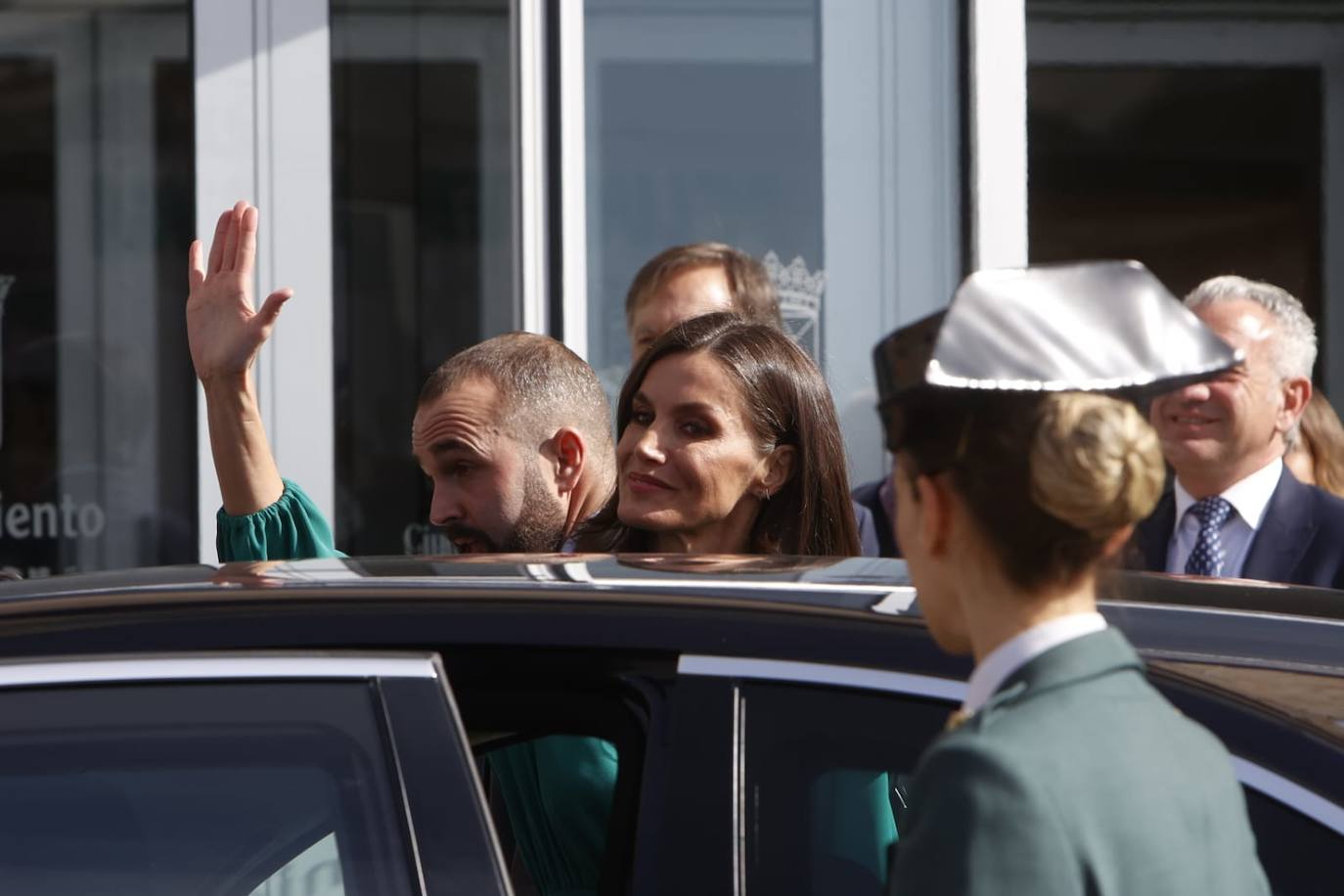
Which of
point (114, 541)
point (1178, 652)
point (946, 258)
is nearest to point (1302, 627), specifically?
point (1178, 652)

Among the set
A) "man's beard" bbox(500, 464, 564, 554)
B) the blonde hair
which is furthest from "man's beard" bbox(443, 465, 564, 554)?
the blonde hair

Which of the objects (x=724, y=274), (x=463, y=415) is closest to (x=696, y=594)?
(x=463, y=415)

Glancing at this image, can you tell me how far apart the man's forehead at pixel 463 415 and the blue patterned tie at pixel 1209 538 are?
1.65 m

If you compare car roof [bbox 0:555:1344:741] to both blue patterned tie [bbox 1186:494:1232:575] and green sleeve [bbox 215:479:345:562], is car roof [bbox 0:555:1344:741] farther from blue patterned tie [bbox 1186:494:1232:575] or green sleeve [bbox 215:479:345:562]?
Answer: blue patterned tie [bbox 1186:494:1232:575]

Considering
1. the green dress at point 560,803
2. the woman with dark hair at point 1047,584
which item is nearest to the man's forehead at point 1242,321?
the green dress at point 560,803

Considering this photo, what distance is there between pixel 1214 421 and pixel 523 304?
2402mm

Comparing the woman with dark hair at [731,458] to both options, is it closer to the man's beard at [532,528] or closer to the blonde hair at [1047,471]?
the man's beard at [532,528]

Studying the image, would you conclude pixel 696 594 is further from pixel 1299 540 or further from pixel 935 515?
pixel 1299 540

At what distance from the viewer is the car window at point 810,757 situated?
5.34 feet

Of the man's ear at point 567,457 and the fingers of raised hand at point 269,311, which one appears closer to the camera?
the fingers of raised hand at point 269,311

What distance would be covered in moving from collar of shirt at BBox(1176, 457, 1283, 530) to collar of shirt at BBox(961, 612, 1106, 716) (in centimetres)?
267

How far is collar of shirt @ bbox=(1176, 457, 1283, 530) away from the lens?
12.5 ft

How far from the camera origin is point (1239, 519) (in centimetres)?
381

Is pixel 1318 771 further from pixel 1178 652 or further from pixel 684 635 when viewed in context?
pixel 684 635
